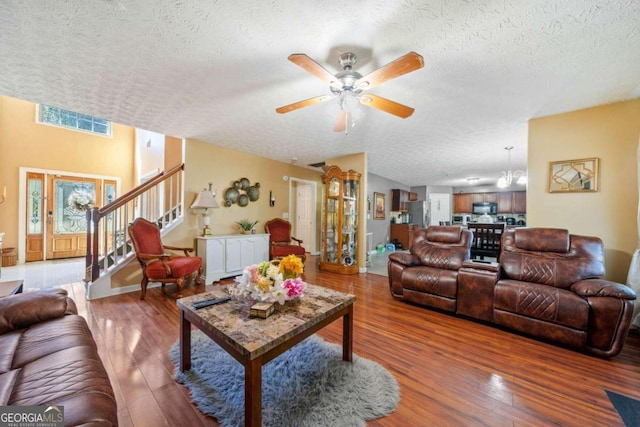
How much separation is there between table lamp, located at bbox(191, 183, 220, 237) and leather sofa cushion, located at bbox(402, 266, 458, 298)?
10.4 ft

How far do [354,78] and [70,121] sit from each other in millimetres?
7678

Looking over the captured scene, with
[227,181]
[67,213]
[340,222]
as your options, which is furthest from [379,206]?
[67,213]

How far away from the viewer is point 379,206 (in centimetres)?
715

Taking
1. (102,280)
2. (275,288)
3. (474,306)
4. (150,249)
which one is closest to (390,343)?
(474,306)

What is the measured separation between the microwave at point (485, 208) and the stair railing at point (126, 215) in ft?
30.3

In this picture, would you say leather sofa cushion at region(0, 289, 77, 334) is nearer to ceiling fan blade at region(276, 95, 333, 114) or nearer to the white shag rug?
the white shag rug

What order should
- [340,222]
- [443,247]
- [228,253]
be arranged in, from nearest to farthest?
[443,247] < [228,253] < [340,222]

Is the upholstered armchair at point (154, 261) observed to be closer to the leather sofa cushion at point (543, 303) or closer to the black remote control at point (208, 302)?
the black remote control at point (208, 302)

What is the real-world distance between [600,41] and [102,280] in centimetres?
557

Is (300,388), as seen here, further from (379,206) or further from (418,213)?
(418,213)

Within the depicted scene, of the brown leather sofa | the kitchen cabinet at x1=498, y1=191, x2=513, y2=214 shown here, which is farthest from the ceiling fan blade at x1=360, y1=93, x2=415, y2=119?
the kitchen cabinet at x1=498, y1=191, x2=513, y2=214

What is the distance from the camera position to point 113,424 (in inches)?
32.6

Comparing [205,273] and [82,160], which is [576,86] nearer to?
[205,273]

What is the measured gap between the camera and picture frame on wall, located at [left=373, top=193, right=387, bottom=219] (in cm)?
694
